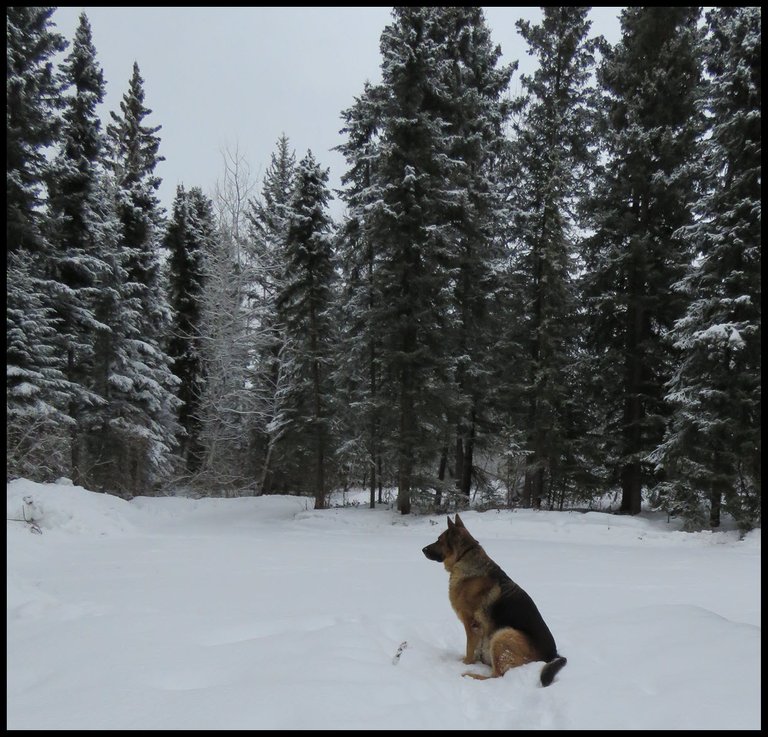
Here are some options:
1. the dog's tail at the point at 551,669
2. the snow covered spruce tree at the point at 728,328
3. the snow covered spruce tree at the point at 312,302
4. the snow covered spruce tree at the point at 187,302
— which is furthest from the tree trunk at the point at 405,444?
the snow covered spruce tree at the point at 187,302

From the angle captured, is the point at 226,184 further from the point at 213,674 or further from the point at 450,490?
the point at 213,674

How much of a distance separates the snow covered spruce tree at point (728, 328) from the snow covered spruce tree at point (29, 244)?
17.9 m

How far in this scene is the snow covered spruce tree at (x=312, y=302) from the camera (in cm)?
1909

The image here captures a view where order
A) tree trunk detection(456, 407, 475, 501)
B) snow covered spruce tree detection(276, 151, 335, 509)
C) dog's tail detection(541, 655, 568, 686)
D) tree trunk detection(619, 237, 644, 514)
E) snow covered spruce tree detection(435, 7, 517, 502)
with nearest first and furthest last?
dog's tail detection(541, 655, 568, 686) < tree trunk detection(619, 237, 644, 514) < snow covered spruce tree detection(435, 7, 517, 502) < snow covered spruce tree detection(276, 151, 335, 509) < tree trunk detection(456, 407, 475, 501)

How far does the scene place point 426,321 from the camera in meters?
17.0

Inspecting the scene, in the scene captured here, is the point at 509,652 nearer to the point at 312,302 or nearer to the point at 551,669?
the point at 551,669

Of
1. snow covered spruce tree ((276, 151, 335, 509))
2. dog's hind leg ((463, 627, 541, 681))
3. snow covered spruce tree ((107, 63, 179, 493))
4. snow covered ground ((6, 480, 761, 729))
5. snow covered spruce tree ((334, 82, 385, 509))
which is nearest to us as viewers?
snow covered ground ((6, 480, 761, 729))

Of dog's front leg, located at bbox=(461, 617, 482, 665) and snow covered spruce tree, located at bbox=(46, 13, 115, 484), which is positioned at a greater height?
snow covered spruce tree, located at bbox=(46, 13, 115, 484)

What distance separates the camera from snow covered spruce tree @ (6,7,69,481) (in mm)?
13484

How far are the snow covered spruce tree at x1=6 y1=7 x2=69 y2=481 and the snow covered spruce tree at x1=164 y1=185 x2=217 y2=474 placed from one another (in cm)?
1224

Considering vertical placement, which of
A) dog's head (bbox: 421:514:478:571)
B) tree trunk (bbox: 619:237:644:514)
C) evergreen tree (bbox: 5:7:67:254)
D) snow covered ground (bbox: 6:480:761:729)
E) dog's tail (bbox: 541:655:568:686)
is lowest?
snow covered ground (bbox: 6:480:761:729)

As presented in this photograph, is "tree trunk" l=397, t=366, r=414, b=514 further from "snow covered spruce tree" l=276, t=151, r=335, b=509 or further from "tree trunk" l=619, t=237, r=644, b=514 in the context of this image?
"tree trunk" l=619, t=237, r=644, b=514

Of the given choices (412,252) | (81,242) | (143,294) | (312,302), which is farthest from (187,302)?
(412,252)

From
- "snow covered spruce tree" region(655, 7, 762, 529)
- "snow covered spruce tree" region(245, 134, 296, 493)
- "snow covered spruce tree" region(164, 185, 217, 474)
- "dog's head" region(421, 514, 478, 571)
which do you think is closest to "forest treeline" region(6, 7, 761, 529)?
"snow covered spruce tree" region(655, 7, 762, 529)
